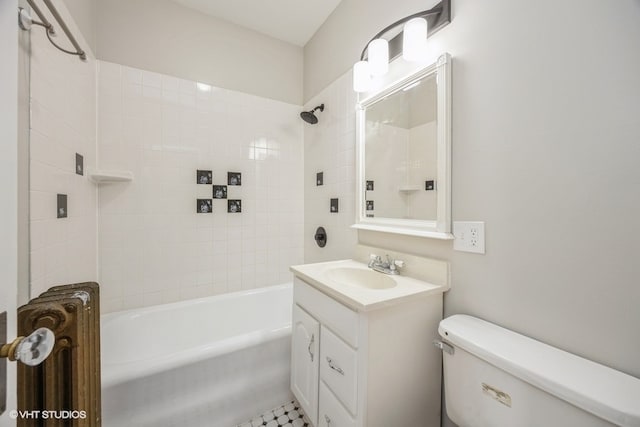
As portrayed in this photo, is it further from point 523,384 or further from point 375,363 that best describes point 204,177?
point 523,384

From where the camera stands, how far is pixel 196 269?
6.15ft

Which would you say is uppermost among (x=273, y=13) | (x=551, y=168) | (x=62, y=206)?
(x=273, y=13)

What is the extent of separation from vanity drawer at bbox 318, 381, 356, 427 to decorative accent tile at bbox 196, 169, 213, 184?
5.16 ft

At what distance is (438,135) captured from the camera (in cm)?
106

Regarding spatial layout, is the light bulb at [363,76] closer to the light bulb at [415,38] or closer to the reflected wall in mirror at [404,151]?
the reflected wall in mirror at [404,151]

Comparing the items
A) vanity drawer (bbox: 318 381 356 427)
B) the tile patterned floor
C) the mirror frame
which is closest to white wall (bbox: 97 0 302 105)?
the mirror frame

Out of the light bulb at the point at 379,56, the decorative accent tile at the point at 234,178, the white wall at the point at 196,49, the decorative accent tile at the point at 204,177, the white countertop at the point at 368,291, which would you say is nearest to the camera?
the white countertop at the point at 368,291

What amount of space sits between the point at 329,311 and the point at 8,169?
39.2 inches

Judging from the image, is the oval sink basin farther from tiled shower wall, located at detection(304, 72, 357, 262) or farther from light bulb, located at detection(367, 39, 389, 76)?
light bulb, located at detection(367, 39, 389, 76)

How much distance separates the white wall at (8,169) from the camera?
0.43m

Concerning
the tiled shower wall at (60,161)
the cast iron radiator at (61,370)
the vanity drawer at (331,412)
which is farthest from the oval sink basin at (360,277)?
the tiled shower wall at (60,161)

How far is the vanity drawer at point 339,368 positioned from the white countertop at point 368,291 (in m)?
0.18

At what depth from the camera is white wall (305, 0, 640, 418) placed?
25.1 inches

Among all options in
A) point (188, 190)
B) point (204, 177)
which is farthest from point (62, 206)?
point (204, 177)
